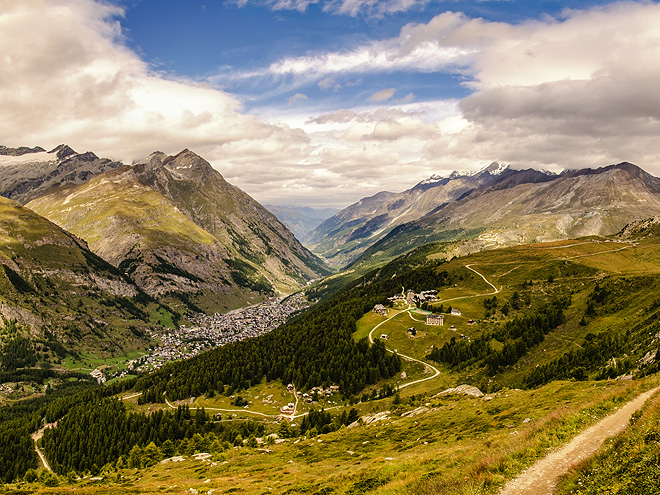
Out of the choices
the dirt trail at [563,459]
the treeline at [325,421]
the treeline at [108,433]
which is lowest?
the treeline at [108,433]

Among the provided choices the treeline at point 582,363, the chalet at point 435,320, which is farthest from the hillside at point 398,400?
the chalet at point 435,320

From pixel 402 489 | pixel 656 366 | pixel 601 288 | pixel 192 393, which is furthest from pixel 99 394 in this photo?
pixel 601 288

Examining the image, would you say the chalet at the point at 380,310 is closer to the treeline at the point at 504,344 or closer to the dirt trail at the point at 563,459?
the treeline at the point at 504,344

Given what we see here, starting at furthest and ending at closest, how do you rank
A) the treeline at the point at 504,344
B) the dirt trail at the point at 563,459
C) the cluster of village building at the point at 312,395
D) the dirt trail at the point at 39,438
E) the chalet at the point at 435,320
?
the chalet at the point at 435,320 < the dirt trail at the point at 39,438 < the cluster of village building at the point at 312,395 < the treeline at the point at 504,344 < the dirt trail at the point at 563,459

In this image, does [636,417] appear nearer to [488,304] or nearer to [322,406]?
[322,406]

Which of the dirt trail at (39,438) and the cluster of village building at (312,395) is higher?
the cluster of village building at (312,395)
